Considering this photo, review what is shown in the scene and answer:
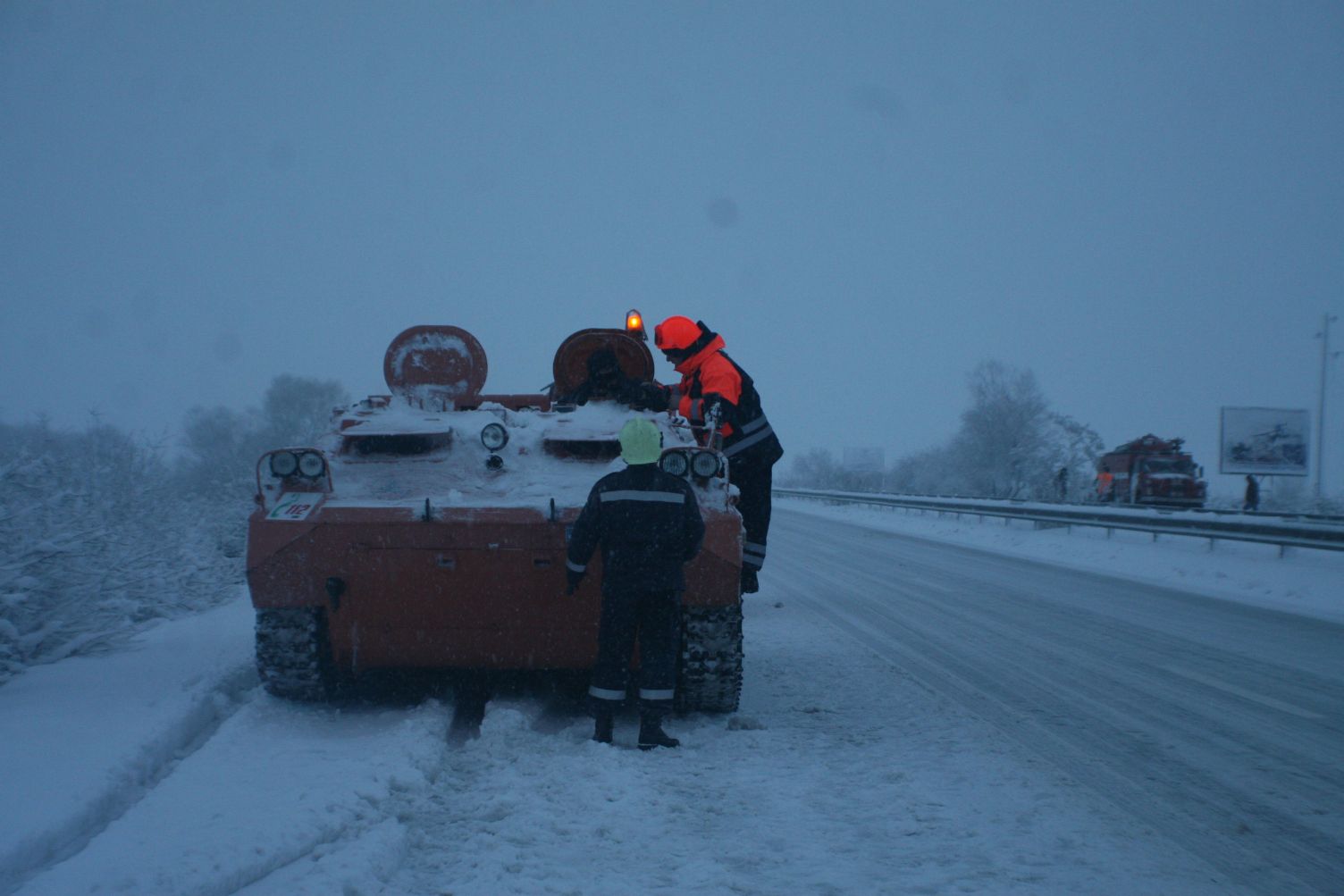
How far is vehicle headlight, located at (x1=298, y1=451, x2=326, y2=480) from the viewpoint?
211 inches

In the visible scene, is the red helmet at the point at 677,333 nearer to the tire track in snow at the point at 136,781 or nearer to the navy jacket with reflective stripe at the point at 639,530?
the navy jacket with reflective stripe at the point at 639,530

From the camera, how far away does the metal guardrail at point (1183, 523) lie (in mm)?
13078

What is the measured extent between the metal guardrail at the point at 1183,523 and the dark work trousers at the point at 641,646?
36.5 feet

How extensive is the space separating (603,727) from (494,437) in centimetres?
187

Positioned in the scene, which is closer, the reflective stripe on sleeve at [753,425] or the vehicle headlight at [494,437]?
the vehicle headlight at [494,437]

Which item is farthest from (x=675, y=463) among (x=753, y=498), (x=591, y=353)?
(x=591, y=353)

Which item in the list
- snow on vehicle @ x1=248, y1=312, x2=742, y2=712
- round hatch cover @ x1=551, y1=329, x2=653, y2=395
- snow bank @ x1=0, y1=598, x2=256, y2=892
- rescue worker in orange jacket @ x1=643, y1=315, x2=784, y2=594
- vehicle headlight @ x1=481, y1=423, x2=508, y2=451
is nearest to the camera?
snow bank @ x1=0, y1=598, x2=256, y2=892

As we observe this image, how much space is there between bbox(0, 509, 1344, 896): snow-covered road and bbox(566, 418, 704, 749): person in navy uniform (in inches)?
11.3

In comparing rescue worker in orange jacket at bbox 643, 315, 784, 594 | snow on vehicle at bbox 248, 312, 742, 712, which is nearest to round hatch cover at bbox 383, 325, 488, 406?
rescue worker in orange jacket at bbox 643, 315, 784, 594

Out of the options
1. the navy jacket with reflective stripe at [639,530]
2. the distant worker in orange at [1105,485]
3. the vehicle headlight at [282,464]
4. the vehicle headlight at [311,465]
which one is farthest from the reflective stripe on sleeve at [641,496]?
the distant worker in orange at [1105,485]

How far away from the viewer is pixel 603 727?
490 cm

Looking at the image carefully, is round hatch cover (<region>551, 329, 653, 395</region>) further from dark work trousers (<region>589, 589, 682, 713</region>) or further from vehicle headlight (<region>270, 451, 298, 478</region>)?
dark work trousers (<region>589, 589, 682, 713</region>)

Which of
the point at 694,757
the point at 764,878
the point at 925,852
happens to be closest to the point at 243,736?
the point at 694,757

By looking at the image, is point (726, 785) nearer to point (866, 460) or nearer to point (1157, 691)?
point (1157, 691)
